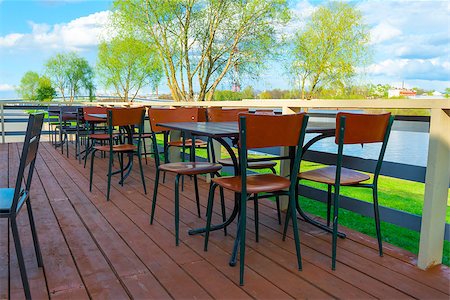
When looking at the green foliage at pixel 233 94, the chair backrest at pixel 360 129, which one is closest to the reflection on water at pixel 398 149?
the chair backrest at pixel 360 129

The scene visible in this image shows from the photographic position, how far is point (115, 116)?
131 inches

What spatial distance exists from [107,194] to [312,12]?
17.0m

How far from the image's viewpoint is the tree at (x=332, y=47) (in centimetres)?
1816

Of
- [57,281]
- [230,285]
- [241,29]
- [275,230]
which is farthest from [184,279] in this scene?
[241,29]

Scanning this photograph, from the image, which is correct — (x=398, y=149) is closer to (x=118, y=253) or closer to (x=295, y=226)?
(x=295, y=226)

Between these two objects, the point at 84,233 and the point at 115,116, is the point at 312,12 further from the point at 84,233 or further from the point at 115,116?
the point at 84,233

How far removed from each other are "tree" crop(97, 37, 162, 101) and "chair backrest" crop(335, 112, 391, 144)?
16.3 m

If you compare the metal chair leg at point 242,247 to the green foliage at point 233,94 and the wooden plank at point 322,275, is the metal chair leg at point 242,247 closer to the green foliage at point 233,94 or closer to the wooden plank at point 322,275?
the wooden plank at point 322,275

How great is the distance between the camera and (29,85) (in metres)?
37.7

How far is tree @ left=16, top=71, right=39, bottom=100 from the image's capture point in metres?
35.9

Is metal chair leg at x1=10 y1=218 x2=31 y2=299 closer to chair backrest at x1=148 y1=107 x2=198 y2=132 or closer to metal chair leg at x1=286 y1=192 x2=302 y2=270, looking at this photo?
metal chair leg at x1=286 y1=192 x2=302 y2=270

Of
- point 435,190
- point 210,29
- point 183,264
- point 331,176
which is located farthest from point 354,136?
point 210,29

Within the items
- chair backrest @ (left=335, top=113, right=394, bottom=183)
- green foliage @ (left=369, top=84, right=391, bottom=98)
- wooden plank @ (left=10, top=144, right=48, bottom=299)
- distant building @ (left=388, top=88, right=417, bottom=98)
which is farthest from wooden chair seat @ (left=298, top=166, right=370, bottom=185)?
green foliage @ (left=369, top=84, right=391, bottom=98)

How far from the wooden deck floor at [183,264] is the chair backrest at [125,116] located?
81cm
